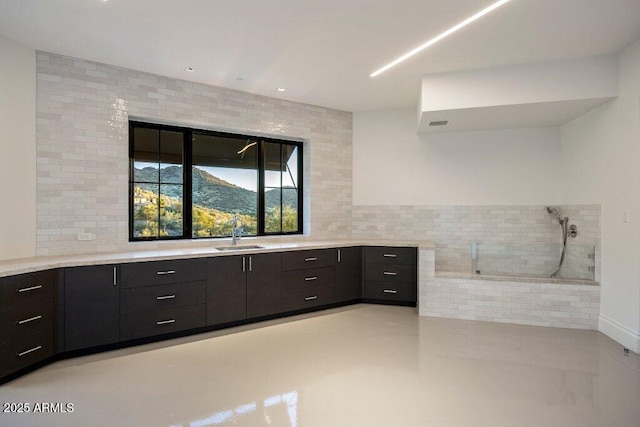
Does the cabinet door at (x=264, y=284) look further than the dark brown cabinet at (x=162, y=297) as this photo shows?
Yes

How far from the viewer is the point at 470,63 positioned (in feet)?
12.8

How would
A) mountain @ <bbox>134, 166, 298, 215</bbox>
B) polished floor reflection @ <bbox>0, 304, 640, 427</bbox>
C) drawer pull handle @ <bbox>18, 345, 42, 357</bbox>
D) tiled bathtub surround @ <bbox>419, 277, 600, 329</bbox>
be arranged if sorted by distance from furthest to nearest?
mountain @ <bbox>134, 166, 298, 215</bbox> < tiled bathtub surround @ <bbox>419, 277, 600, 329</bbox> < drawer pull handle @ <bbox>18, 345, 42, 357</bbox> < polished floor reflection @ <bbox>0, 304, 640, 427</bbox>

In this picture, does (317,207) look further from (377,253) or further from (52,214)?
(52,214)

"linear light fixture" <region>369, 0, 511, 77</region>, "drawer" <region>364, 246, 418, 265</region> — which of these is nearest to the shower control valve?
"drawer" <region>364, 246, 418, 265</region>

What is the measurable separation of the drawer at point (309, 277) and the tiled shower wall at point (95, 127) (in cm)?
167

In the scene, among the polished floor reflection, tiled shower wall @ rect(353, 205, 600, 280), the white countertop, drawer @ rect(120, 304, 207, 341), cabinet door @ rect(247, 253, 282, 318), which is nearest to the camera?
the polished floor reflection

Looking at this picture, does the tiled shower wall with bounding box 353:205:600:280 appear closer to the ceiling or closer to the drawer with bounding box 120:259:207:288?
the ceiling

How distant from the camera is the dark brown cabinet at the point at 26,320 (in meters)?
2.77

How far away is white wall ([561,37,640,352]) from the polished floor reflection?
1.10ft

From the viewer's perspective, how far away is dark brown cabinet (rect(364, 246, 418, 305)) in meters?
5.03

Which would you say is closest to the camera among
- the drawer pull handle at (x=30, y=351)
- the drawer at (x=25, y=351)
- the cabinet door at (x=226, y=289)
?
the drawer at (x=25, y=351)

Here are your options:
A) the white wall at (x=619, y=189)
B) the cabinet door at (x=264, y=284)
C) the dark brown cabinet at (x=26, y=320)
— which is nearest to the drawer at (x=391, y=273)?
the cabinet door at (x=264, y=284)

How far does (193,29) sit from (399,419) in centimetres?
349

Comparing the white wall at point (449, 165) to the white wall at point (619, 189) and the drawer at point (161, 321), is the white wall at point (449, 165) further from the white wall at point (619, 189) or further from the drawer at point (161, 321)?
the drawer at point (161, 321)
